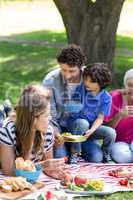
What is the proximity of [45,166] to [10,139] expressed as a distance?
42cm

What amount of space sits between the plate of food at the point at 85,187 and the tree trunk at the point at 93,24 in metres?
4.91

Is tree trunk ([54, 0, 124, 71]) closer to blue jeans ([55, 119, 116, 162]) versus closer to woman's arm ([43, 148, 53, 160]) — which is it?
blue jeans ([55, 119, 116, 162])

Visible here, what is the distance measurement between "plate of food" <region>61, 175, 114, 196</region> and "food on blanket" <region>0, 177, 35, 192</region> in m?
0.37

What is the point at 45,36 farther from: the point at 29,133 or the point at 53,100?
the point at 29,133

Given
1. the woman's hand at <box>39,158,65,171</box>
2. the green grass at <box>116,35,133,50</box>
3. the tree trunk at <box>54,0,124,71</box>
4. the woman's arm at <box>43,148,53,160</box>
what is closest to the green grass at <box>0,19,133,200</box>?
the green grass at <box>116,35,133,50</box>

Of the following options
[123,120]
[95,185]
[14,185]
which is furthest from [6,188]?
[123,120]

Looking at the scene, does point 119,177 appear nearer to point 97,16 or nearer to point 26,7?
point 97,16

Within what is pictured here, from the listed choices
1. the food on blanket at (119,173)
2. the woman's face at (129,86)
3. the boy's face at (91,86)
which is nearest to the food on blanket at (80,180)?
the food on blanket at (119,173)

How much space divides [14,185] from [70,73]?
1355mm

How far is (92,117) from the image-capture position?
581cm

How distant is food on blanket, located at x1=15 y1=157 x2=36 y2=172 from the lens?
4.80 m

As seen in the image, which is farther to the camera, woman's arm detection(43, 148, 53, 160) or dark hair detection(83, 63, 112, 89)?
dark hair detection(83, 63, 112, 89)

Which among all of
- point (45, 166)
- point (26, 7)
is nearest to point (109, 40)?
point (45, 166)

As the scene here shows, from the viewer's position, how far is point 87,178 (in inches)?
201
